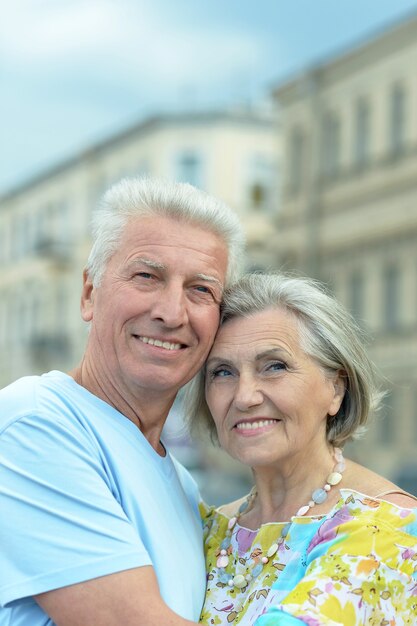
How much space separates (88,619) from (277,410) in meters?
0.75

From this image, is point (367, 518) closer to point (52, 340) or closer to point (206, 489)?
point (206, 489)

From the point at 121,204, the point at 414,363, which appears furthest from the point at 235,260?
the point at 414,363

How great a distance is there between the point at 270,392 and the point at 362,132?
32107mm

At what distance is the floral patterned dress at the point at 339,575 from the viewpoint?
2.44 metres

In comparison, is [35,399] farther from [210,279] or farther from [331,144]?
[331,144]

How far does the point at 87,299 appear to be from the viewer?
10.1 ft

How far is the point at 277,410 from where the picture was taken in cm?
293

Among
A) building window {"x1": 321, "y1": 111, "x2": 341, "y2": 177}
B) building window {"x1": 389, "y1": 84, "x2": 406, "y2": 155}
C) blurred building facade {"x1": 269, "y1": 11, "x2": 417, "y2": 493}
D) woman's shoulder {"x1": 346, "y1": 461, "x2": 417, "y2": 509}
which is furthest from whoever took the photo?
building window {"x1": 321, "y1": 111, "x2": 341, "y2": 177}

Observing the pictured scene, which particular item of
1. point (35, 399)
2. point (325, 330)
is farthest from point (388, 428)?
point (35, 399)

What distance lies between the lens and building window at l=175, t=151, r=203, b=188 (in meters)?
42.3

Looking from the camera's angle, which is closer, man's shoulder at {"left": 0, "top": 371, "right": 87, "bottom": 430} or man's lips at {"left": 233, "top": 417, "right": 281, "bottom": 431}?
man's shoulder at {"left": 0, "top": 371, "right": 87, "bottom": 430}

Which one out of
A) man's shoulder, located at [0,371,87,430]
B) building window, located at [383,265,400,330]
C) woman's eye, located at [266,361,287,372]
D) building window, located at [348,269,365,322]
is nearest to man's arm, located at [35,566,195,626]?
man's shoulder, located at [0,371,87,430]

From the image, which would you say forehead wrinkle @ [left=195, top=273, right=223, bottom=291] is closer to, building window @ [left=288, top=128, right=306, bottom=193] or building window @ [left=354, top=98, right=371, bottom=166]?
building window @ [left=354, top=98, right=371, bottom=166]

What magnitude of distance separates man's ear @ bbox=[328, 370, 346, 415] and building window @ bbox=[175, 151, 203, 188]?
39.3 metres
